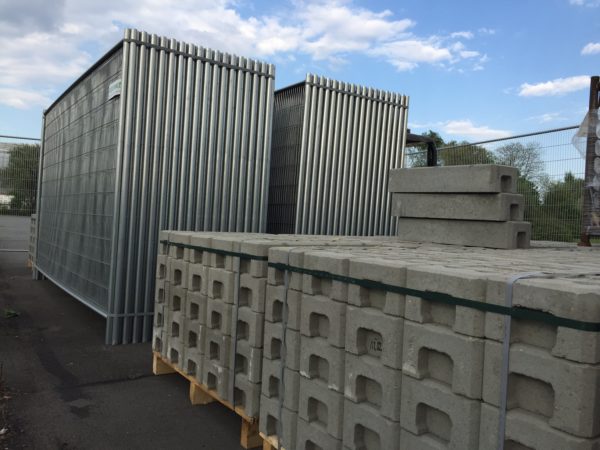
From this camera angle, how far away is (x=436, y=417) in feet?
9.19

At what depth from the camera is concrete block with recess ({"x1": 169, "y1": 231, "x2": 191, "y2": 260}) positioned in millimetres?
5648

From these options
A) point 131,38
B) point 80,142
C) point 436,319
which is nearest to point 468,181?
point 436,319

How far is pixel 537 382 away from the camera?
233 centimetres

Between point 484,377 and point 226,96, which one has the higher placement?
point 226,96

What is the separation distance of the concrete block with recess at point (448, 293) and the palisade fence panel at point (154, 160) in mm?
5579

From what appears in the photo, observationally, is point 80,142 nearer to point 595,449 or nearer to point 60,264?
point 60,264

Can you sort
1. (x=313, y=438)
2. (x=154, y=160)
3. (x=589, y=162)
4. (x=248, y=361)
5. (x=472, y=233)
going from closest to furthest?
(x=313, y=438)
(x=248, y=361)
(x=472, y=233)
(x=589, y=162)
(x=154, y=160)

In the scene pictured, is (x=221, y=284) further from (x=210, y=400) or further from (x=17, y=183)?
(x=17, y=183)

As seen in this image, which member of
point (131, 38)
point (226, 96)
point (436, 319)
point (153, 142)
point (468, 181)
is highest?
point (131, 38)

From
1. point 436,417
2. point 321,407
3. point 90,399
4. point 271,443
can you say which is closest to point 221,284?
point 271,443

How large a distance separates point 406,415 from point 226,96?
6512 millimetres

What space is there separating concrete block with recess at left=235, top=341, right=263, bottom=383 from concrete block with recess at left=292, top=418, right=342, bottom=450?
0.73m

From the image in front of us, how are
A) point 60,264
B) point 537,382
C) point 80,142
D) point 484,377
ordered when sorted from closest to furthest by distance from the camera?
point 537,382
point 484,377
point 80,142
point 60,264

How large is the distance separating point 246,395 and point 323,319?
1.28m
